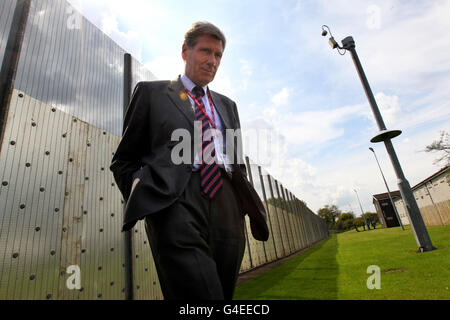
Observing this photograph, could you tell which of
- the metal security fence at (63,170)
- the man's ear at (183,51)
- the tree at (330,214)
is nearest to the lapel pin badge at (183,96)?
the man's ear at (183,51)

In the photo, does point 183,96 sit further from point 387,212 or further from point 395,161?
point 387,212

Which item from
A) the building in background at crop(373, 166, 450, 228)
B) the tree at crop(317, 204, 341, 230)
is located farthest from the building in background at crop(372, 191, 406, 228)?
the tree at crop(317, 204, 341, 230)

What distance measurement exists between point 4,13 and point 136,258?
3224 mm

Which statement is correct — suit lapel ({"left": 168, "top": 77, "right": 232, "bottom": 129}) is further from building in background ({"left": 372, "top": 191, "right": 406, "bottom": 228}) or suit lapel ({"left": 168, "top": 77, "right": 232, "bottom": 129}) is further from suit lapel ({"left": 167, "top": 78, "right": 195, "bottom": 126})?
building in background ({"left": 372, "top": 191, "right": 406, "bottom": 228})

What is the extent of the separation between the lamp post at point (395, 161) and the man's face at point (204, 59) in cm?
584

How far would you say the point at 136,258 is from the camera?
3594mm

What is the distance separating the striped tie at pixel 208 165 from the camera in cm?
128

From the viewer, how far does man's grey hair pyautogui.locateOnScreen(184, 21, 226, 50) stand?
1.64 m

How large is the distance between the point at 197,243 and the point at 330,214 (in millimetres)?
109829

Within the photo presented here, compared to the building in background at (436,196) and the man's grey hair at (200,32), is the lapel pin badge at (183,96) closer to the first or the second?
the man's grey hair at (200,32)

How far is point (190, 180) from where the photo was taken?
1282mm

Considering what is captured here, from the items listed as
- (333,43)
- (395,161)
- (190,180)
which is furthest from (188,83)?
(333,43)
